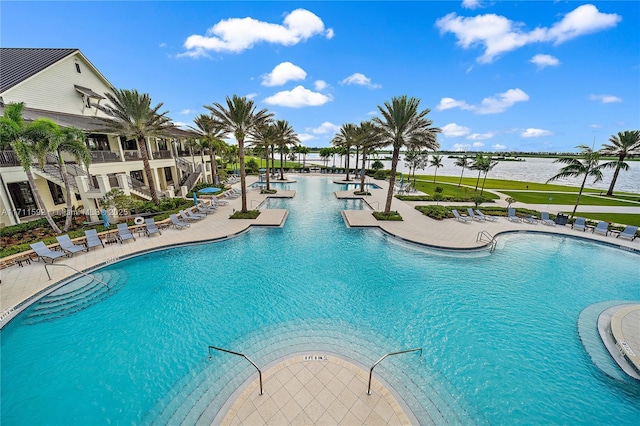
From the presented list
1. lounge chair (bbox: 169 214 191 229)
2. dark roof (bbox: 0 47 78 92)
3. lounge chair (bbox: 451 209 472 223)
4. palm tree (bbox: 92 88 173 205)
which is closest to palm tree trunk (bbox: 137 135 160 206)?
palm tree (bbox: 92 88 173 205)

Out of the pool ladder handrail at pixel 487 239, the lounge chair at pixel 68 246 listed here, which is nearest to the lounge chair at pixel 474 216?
the pool ladder handrail at pixel 487 239

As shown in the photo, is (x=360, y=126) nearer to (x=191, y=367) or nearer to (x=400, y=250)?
(x=400, y=250)

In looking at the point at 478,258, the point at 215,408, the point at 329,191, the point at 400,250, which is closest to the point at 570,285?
the point at 478,258

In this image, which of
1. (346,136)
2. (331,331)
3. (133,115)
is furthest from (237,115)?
(346,136)

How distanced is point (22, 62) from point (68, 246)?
19.6 meters

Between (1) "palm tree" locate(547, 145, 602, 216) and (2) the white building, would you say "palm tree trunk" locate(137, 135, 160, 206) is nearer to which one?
(2) the white building

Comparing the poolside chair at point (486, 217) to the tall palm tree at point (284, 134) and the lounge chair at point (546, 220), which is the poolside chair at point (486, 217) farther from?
the tall palm tree at point (284, 134)

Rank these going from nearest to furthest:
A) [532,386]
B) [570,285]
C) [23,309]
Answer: [532,386], [23,309], [570,285]

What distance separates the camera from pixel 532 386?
241 inches

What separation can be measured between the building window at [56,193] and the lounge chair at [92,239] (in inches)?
305

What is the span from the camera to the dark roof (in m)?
17.2

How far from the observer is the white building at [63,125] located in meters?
15.1

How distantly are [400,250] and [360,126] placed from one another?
2305 cm

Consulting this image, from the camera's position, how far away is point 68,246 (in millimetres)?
12125
